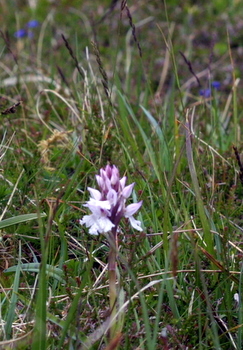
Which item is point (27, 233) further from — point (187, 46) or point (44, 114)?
point (187, 46)

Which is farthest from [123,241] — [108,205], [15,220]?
[108,205]

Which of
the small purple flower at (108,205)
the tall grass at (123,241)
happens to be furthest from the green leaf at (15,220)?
the small purple flower at (108,205)

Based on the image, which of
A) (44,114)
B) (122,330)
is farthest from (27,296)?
(44,114)

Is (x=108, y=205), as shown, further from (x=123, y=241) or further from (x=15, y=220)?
(x=15, y=220)

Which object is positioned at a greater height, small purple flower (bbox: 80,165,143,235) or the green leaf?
small purple flower (bbox: 80,165,143,235)

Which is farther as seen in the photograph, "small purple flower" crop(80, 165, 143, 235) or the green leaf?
the green leaf

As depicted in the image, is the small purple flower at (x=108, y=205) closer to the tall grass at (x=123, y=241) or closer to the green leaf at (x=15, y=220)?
the tall grass at (x=123, y=241)

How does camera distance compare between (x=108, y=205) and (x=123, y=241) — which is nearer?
(x=108, y=205)

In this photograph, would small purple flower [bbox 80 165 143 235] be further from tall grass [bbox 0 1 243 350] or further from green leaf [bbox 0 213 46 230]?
green leaf [bbox 0 213 46 230]

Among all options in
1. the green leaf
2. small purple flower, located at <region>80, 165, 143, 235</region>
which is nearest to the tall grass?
the green leaf
